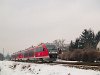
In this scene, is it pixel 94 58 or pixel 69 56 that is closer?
pixel 94 58

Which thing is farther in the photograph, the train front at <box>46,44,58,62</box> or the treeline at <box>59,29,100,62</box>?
the treeline at <box>59,29,100,62</box>

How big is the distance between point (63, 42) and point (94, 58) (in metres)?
91.2

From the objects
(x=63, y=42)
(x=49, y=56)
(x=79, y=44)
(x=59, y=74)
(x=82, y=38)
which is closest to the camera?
(x=59, y=74)

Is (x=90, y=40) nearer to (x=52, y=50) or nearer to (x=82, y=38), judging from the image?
(x=82, y=38)

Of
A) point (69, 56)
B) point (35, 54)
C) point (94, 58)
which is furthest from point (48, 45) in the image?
point (69, 56)

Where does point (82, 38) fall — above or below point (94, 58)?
above

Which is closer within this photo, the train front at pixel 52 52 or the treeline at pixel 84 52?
the train front at pixel 52 52

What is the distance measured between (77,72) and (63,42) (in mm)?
119361

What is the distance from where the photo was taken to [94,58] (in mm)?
43031

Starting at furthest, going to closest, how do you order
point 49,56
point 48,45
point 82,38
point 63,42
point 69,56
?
1. point 63,42
2. point 82,38
3. point 69,56
4. point 48,45
5. point 49,56

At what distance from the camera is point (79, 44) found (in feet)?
301

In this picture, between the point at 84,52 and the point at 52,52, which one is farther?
the point at 84,52

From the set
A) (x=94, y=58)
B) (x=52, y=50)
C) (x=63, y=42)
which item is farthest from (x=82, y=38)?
(x=52, y=50)

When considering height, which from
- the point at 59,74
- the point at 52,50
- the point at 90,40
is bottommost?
the point at 59,74
